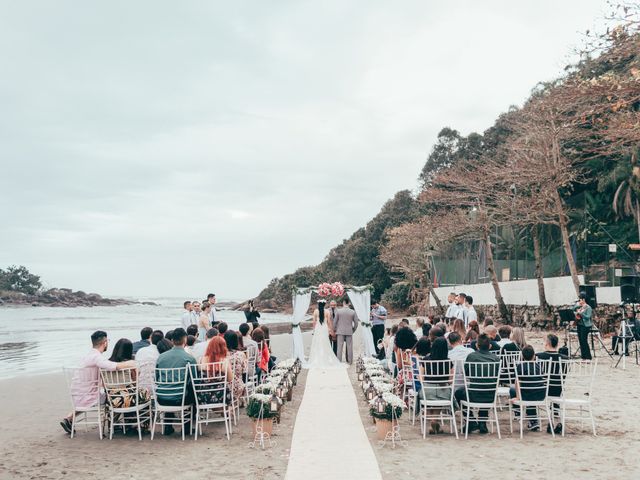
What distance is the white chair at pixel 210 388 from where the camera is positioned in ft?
24.8

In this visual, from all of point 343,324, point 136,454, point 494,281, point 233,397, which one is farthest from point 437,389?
point 494,281

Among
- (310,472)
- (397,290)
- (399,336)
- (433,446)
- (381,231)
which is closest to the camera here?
(310,472)

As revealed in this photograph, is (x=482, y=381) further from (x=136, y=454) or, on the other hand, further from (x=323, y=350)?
(x=323, y=350)

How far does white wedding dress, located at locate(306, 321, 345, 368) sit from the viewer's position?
16.8m

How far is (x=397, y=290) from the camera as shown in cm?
4922

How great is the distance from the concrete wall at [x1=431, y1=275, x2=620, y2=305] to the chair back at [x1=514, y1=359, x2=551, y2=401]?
15634 mm

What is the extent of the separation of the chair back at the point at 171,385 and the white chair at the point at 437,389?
2.96 m

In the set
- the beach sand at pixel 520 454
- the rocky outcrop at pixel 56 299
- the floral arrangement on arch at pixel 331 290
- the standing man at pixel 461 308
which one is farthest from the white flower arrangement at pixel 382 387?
the rocky outcrop at pixel 56 299

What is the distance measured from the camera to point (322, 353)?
17125mm

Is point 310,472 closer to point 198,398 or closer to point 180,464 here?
point 180,464

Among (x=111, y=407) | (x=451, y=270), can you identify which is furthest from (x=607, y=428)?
(x=451, y=270)

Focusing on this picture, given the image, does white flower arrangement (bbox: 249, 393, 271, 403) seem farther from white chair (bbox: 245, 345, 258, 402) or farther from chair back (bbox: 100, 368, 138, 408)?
white chair (bbox: 245, 345, 258, 402)

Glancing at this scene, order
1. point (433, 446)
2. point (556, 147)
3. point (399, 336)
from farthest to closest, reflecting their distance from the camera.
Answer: point (556, 147) → point (399, 336) → point (433, 446)

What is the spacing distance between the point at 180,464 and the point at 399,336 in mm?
4443
